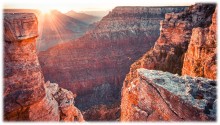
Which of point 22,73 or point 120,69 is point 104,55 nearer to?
point 120,69

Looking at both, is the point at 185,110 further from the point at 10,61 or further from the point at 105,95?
the point at 105,95

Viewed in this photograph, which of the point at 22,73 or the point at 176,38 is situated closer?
the point at 22,73

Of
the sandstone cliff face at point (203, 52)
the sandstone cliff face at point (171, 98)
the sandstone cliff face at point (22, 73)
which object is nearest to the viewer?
the sandstone cliff face at point (171, 98)

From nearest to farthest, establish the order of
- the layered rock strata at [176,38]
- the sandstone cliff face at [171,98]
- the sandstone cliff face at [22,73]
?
1. the sandstone cliff face at [171,98]
2. the sandstone cliff face at [22,73]
3. the layered rock strata at [176,38]

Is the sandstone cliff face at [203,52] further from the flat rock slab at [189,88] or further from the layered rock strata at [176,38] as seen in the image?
the flat rock slab at [189,88]

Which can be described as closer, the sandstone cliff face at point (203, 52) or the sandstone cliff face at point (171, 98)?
the sandstone cliff face at point (171, 98)

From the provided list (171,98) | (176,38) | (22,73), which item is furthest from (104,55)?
(171,98)

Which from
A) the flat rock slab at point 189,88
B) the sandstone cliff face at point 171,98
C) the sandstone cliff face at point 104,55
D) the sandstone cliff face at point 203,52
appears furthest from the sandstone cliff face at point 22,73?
the sandstone cliff face at point 104,55

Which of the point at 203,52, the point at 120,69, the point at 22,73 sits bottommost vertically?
the point at 120,69
